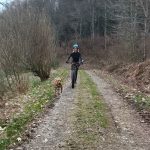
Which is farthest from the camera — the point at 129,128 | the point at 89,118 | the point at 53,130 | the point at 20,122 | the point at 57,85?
the point at 57,85

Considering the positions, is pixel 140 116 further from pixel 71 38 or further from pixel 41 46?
pixel 71 38

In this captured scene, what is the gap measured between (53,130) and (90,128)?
0.91m

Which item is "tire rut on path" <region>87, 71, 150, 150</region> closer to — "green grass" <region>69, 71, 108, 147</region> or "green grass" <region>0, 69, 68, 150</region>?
"green grass" <region>69, 71, 108, 147</region>

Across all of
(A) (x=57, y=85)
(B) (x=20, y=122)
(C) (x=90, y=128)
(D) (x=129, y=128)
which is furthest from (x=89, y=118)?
(A) (x=57, y=85)

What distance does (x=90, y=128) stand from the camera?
9852 millimetres

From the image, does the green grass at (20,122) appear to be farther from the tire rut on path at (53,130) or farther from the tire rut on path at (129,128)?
the tire rut on path at (129,128)

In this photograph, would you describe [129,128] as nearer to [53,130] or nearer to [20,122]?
[53,130]

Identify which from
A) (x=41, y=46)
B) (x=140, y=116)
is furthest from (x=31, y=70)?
(x=140, y=116)

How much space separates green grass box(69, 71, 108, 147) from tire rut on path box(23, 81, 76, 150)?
1.05 ft

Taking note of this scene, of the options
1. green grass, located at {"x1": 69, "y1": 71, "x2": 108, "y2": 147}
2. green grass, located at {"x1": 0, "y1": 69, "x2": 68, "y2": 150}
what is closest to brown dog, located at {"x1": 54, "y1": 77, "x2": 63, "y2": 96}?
green grass, located at {"x1": 69, "y1": 71, "x2": 108, "y2": 147}

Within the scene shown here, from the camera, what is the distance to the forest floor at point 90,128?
8383 mm

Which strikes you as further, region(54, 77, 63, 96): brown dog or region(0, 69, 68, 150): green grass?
region(54, 77, 63, 96): brown dog

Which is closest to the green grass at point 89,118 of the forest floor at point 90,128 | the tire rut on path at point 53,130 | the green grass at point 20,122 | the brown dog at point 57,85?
the forest floor at point 90,128

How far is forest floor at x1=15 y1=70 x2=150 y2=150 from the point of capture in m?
8.38
